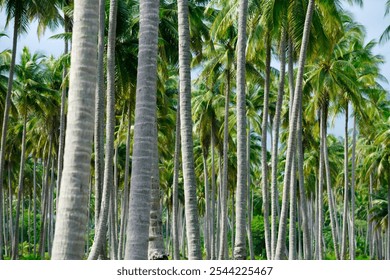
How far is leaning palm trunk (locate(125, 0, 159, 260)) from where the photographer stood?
8.70 metres

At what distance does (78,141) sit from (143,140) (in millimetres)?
1928

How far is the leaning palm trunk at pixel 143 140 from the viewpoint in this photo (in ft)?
28.5

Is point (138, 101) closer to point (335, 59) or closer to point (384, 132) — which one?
point (335, 59)

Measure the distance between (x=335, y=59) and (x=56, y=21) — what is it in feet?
45.0

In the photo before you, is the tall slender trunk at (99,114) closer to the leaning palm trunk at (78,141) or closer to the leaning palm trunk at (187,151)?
the leaning palm trunk at (187,151)

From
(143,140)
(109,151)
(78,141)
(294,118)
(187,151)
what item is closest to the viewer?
(78,141)

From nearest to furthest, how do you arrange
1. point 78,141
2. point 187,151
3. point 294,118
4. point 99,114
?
point 78,141 → point 187,151 → point 294,118 → point 99,114

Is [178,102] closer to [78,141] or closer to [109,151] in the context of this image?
[109,151]

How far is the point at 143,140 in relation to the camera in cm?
896

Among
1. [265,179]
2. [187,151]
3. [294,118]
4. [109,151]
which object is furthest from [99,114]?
[265,179]

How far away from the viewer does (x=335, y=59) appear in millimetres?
30000

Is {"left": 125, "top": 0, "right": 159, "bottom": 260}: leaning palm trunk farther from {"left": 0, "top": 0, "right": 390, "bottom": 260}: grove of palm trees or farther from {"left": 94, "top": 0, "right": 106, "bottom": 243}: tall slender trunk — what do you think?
{"left": 94, "top": 0, "right": 106, "bottom": 243}: tall slender trunk

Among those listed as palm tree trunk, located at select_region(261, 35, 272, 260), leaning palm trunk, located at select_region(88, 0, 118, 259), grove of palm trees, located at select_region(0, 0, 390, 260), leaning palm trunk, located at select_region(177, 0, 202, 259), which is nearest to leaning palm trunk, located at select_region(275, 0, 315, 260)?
grove of palm trees, located at select_region(0, 0, 390, 260)
